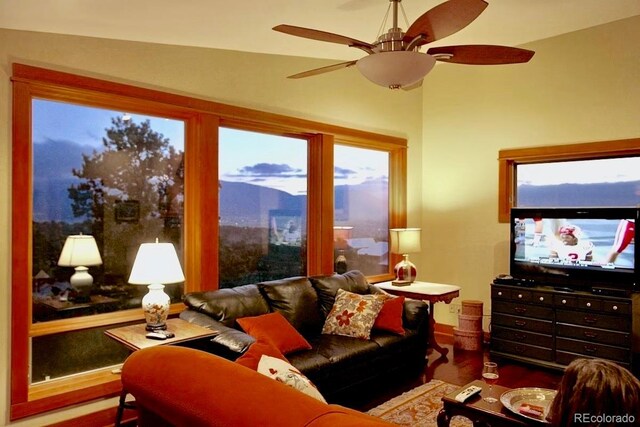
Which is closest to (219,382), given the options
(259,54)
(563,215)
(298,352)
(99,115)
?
(298,352)

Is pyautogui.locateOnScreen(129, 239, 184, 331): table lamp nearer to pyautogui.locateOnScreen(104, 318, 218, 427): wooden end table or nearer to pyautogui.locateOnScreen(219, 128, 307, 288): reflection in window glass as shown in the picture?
pyautogui.locateOnScreen(104, 318, 218, 427): wooden end table

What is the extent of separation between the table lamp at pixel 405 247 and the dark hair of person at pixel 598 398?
3.85 metres

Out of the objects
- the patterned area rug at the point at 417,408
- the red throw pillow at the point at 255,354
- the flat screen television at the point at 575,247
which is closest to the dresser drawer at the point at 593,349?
the flat screen television at the point at 575,247

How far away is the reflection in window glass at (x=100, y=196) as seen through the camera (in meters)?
3.10

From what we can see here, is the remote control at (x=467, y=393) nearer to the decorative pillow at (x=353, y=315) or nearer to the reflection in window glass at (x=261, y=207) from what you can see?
the decorative pillow at (x=353, y=315)

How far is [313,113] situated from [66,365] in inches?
117

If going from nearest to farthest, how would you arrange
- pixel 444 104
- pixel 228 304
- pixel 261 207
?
pixel 228 304, pixel 261 207, pixel 444 104

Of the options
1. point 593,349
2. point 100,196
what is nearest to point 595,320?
point 593,349

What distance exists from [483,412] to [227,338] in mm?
1532

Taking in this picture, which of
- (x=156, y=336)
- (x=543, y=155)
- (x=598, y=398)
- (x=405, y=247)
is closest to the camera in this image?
(x=598, y=398)

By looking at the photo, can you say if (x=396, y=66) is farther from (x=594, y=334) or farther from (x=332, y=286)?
(x=594, y=334)

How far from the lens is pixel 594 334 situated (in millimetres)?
4152

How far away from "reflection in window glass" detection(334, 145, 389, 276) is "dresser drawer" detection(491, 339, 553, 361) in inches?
60.0

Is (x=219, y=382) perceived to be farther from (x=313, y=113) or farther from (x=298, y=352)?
(x=313, y=113)
